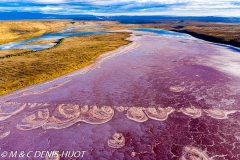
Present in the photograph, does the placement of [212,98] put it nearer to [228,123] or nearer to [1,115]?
[228,123]

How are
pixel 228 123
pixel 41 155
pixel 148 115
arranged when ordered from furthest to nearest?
1. pixel 148 115
2. pixel 228 123
3. pixel 41 155

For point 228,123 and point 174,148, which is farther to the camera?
point 228,123

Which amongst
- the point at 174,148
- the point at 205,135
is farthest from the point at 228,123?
the point at 174,148

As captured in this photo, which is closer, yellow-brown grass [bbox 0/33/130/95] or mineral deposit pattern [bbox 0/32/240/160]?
mineral deposit pattern [bbox 0/32/240/160]

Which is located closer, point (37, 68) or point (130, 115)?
point (130, 115)

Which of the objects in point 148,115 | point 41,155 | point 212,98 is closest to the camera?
point 41,155

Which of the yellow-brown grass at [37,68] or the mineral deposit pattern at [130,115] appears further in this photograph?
the yellow-brown grass at [37,68]

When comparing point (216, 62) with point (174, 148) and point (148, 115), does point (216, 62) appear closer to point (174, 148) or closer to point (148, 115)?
point (148, 115)

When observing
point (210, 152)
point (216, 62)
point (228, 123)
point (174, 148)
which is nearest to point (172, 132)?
point (174, 148)
